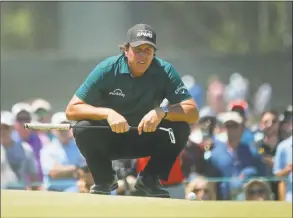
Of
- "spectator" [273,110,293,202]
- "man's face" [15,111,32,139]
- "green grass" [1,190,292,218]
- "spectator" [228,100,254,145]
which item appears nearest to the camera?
"green grass" [1,190,292,218]

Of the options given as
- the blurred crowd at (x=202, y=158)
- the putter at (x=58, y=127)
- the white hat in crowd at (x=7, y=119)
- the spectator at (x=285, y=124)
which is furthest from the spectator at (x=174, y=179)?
the spectator at (x=285, y=124)

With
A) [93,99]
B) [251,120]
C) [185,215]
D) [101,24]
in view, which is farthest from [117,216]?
[251,120]

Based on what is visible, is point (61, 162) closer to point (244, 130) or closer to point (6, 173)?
point (6, 173)

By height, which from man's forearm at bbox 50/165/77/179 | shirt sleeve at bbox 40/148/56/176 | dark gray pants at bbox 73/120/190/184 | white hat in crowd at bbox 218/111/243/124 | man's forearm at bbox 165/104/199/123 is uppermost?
white hat in crowd at bbox 218/111/243/124

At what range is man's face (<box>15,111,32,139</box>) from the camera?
29.9 ft

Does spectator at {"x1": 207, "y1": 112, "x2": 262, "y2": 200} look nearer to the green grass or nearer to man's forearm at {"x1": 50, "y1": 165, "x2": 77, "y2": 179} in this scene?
man's forearm at {"x1": 50, "y1": 165, "x2": 77, "y2": 179}

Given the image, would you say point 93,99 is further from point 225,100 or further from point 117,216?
point 225,100

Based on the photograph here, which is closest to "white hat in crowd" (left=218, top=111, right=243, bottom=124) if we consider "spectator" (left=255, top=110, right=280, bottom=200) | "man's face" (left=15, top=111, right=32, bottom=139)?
"spectator" (left=255, top=110, right=280, bottom=200)

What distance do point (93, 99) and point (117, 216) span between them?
1060 millimetres

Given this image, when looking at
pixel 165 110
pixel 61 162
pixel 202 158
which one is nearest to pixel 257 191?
pixel 202 158

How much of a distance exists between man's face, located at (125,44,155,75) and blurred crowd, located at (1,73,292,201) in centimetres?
199

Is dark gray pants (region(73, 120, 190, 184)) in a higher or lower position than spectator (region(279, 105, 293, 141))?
lower

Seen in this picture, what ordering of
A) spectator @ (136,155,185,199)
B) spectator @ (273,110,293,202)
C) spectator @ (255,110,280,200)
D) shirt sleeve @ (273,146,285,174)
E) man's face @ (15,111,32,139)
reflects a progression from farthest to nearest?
shirt sleeve @ (273,146,285,174) < spectator @ (273,110,293,202) < spectator @ (255,110,280,200) < man's face @ (15,111,32,139) < spectator @ (136,155,185,199)

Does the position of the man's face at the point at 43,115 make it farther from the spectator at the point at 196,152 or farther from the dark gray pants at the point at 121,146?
the dark gray pants at the point at 121,146
